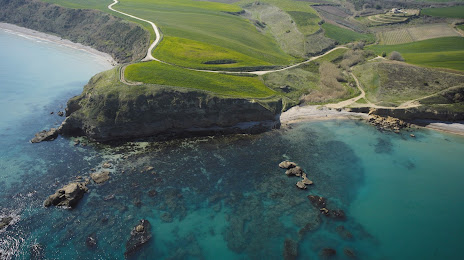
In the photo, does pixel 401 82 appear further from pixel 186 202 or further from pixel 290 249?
pixel 186 202

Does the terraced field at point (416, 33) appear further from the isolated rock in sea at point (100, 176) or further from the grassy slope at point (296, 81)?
the isolated rock in sea at point (100, 176)

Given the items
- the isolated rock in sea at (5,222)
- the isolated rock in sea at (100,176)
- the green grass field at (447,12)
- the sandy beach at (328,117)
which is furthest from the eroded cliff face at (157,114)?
the green grass field at (447,12)

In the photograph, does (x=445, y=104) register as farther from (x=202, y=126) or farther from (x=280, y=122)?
(x=202, y=126)

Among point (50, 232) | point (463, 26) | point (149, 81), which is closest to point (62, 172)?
point (50, 232)

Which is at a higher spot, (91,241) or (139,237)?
(139,237)

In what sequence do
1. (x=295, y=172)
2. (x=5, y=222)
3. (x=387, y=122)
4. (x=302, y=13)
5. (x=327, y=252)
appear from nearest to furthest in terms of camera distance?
1. (x=327, y=252)
2. (x=5, y=222)
3. (x=295, y=172)
4. (x=387, y=122)
5. (x=302, y=13)

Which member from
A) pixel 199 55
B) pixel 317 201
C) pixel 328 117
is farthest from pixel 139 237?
pixel 199 55
